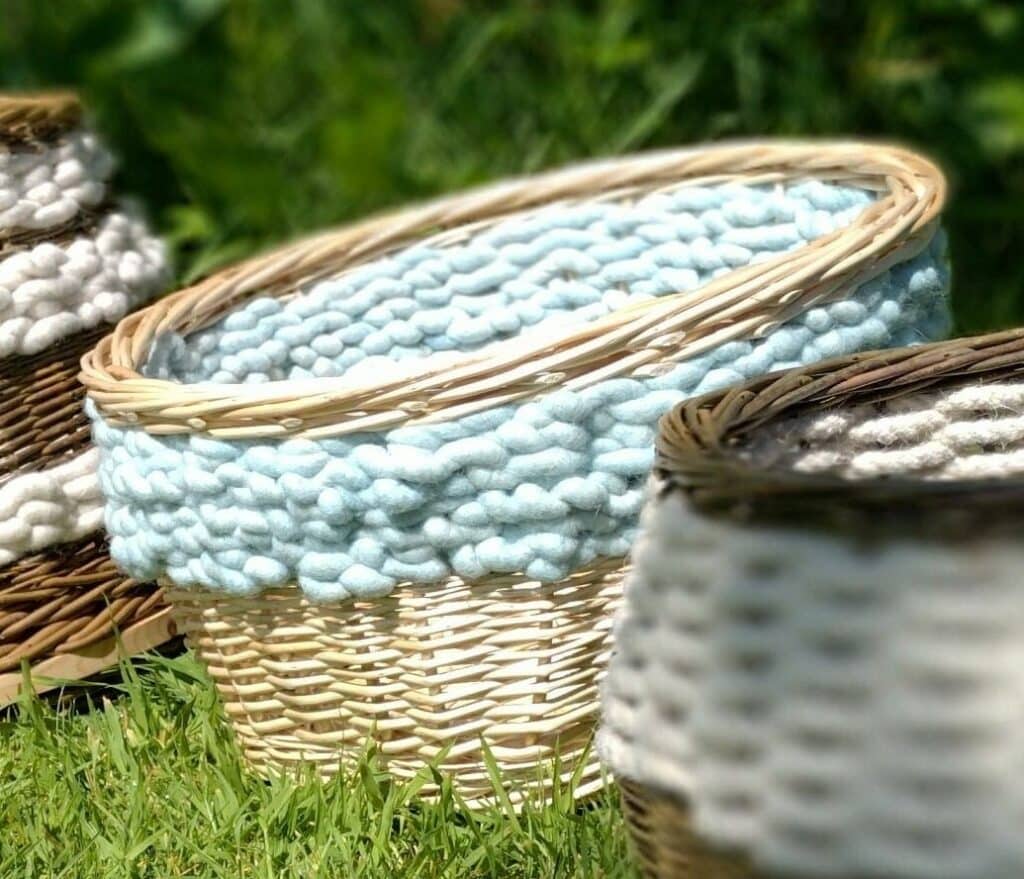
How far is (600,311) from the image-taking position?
4.65 ft

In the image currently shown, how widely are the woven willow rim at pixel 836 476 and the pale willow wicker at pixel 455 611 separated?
3.5 inches

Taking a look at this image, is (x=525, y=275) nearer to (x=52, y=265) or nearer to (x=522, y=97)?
(x=52, y=265)

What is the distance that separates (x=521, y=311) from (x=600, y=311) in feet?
0.23

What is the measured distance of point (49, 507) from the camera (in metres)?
1.20

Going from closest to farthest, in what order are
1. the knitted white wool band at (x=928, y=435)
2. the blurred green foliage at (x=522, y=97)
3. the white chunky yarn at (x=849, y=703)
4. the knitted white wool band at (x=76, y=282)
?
the white chunky yarn at (x=849, y=703)
the knitted white wool band at (x=928, y=435)
the knitted white wool band at (x=76, y=282)
the blurred green foliage at (x=522, y=97)

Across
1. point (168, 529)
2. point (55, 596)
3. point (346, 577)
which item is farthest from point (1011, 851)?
point (55, 596)

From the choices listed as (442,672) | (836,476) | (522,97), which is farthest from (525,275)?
(522,97)

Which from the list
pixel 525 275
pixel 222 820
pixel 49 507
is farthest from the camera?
pixel 525 275

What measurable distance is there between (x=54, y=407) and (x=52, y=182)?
0.18 m

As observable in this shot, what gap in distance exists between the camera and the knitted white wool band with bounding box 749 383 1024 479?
3.04 ft

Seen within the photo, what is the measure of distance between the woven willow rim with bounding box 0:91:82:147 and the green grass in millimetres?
437

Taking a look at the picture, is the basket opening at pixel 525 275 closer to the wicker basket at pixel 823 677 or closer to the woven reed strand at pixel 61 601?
the woven reed strand at pixel 61 601

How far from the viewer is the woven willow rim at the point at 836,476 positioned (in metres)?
0.60

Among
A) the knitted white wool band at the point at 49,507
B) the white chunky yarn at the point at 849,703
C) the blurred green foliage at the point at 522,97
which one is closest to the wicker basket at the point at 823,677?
the white chunky yarn at the point at 849,703
